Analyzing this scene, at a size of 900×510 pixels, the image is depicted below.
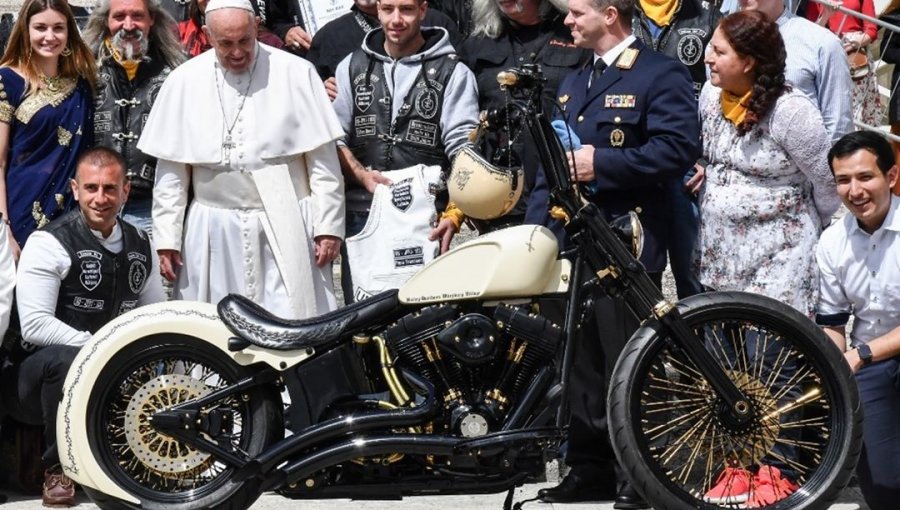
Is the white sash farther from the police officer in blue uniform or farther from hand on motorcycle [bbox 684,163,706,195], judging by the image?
hand on motorcycle [bbox 684,163,706,195]

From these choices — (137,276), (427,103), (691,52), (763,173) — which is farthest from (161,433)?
(691,52)

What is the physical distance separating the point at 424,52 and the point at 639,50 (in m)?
1.06

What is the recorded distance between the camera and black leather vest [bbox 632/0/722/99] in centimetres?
688

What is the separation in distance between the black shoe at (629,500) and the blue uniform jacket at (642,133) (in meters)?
0.81

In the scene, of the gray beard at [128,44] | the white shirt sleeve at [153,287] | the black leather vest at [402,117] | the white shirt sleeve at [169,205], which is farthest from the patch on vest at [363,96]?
the white shirt sleeve at [153,287]

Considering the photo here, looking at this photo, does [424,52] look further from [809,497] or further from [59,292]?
[809,497]

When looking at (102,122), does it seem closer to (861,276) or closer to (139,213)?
(139,213)

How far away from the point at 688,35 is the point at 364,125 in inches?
54.2

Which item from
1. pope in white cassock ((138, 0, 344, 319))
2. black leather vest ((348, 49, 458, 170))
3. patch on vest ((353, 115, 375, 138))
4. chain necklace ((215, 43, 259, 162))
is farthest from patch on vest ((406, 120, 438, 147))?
chain necklace ((215, 43, 259, 162))

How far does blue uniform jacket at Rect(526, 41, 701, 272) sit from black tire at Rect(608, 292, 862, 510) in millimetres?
914

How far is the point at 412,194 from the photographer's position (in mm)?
6547

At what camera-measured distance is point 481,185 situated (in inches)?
198

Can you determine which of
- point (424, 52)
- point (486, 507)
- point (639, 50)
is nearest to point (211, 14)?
point (424, 52)

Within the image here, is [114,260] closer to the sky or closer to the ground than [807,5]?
closer to the ground
